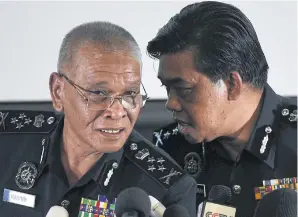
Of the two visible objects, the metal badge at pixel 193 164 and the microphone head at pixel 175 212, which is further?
the metal badge at pixel 193 164

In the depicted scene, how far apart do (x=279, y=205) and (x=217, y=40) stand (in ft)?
1.65

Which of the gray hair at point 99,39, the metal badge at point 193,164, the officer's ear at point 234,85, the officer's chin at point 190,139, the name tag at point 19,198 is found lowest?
the name tag at point 19,198

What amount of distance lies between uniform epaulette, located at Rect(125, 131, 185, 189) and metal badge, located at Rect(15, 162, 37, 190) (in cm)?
20

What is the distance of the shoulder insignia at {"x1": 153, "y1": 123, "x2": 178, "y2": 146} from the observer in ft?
4.54

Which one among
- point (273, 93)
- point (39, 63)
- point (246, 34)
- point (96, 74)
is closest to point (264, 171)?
point (273, 93)

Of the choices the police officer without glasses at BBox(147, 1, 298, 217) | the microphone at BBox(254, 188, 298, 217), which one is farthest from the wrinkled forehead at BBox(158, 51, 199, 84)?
the microphone at BBox(254, 188, 298, 217)

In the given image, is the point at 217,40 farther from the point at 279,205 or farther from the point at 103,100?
the point at 279,205

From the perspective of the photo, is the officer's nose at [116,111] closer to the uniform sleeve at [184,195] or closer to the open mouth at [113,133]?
the open mouth at [113,133]

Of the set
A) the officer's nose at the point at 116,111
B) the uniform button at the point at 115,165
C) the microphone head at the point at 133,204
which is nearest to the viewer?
the microphone head at the point at 133,204

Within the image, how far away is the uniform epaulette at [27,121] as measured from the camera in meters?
1.36

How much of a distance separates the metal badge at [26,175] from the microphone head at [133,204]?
48 cm

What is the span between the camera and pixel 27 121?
1.38 m

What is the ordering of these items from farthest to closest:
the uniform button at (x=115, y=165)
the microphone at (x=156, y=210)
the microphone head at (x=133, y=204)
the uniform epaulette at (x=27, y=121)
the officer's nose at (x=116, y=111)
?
1. the uniform epaulette at (x=27, y=121)
2. the uniform button at (x=115, y=165)
3. the officer's nose at (x=116, y=111)
4. the microphone at (x=156, y=210)
5. the microphone head at (x=133, y=204)

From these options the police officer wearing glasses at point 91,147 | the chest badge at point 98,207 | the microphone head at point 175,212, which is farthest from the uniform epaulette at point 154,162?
the microphone head at point 175,212
